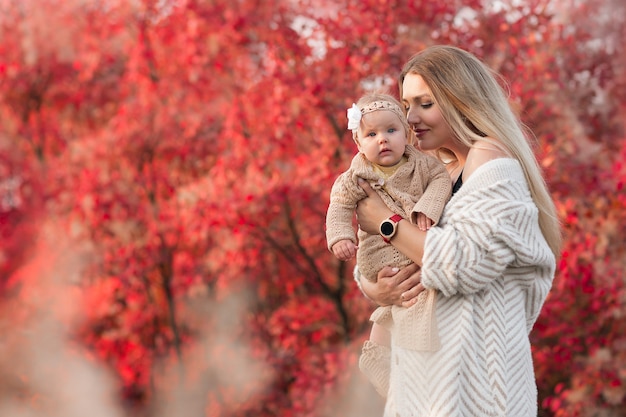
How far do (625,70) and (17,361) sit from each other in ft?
18.1

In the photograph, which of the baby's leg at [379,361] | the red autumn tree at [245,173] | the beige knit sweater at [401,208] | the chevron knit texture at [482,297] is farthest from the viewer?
the red autumn tree at [245,173]

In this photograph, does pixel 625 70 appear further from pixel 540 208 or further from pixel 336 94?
pixel 540 208

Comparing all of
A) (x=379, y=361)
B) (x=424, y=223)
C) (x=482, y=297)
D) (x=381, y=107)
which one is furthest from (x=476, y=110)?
(x=379, y=361)

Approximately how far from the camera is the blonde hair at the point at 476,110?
→ 2365 mm

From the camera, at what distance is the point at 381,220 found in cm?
234

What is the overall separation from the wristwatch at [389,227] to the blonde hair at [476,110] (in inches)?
12.1

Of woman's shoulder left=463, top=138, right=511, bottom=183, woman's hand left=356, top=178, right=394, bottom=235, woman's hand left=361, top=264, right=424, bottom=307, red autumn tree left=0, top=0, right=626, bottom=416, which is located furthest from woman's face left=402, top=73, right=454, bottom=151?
red autumn tree left=0, top=0, right=626, bottom=416


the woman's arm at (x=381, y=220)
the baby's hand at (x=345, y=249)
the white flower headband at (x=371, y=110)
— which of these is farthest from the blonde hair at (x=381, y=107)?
the baby's hand at (x=345, y=249)

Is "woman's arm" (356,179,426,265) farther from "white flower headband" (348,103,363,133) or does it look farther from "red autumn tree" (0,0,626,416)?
"red autumn tree" (0,0,626,416)

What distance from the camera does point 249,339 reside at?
263 inches

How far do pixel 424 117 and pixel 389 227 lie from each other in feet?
1.17

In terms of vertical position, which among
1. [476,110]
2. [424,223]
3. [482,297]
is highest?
[476,110]

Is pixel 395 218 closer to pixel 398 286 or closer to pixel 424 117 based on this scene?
pixel 398 286

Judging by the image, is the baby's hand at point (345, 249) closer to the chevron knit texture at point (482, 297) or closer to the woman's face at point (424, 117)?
the chevron knit texture at point (482, 297)
